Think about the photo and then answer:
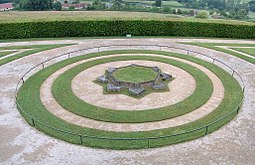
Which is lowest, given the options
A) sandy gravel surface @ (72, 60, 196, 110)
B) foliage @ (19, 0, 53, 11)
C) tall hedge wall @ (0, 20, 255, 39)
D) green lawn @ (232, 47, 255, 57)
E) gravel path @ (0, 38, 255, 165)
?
gravel path @ (0, 38, 255, 165)

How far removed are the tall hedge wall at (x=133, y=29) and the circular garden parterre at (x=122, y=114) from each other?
14.7m

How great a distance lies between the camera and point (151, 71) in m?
32.9

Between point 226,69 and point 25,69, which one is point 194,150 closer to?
point 226,69

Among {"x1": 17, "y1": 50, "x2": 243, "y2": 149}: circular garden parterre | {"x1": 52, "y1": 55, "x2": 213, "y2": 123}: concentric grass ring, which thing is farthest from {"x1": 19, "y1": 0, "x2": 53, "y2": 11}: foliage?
{"x1": 52, "y1": 55, "x2": 213, "y2": 123}: concentric grass ring

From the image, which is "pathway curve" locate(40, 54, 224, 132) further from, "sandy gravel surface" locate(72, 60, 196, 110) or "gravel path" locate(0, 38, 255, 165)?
"gravel path" locate(0, 38, 255, 165)

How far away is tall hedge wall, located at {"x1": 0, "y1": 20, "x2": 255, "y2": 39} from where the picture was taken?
47.6 metres

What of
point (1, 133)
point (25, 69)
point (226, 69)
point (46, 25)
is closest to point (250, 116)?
point (226, 69)

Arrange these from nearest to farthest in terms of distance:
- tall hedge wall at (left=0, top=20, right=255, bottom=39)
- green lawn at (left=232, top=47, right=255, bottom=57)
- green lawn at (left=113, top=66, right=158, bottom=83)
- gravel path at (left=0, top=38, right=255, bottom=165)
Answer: gravel path at (left=0, top=38, right=255, bottom=165), green lawn at (left=113, top=66, right=158, bottom=83), green lawn at (left=232, top=47, right=255, bottom=57), tall hedge wall at (left=0, top=20, right=255, bottom=39)

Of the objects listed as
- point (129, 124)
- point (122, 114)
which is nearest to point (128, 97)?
point (122, 114)

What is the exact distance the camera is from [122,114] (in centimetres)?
2491

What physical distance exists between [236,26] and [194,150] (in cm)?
3481

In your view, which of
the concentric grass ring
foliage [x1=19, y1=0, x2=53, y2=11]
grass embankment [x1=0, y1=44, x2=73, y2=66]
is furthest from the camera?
foliage [x1=19, y1=0, x2=53, y2=11]

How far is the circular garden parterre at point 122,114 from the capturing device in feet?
69.3

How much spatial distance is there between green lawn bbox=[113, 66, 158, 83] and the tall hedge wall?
1653 cm
